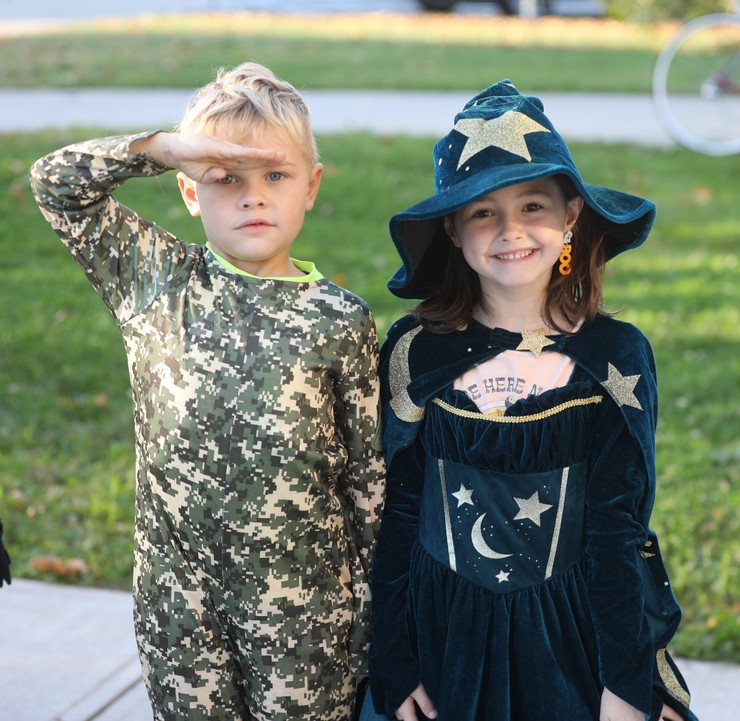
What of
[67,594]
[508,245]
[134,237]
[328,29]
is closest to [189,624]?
[134,237]

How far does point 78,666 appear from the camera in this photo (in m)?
3.55

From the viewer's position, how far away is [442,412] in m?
2.37

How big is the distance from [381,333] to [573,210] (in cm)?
346

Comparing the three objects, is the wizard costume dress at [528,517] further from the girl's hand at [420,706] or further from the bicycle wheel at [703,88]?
the bicycle wheel at [703,88]

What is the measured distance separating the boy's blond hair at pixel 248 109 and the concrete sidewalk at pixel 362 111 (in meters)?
6.79

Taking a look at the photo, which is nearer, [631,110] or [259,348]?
[259,348]

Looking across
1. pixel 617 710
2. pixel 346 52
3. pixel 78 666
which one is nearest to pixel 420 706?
pixel 617 710

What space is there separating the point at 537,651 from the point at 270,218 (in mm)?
1047

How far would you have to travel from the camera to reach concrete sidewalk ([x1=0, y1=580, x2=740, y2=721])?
3.33m

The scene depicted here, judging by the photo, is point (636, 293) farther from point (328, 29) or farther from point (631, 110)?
point (328, 29)

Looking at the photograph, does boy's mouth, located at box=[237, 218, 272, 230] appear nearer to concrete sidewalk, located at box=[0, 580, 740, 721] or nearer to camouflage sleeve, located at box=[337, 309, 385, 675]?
camouflage sleeve, located at box=[337, 309, 385, 675]

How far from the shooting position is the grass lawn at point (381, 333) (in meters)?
4.22

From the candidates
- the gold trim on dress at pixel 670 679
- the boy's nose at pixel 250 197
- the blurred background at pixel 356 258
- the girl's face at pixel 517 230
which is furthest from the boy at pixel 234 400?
the blurred background at pixel 356 258

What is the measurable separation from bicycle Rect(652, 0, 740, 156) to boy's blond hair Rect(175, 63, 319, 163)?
24.4ft
